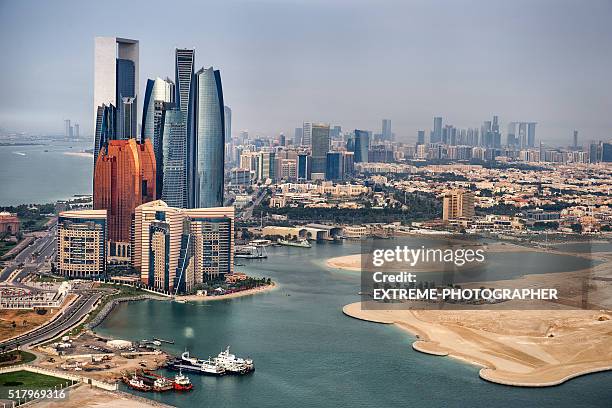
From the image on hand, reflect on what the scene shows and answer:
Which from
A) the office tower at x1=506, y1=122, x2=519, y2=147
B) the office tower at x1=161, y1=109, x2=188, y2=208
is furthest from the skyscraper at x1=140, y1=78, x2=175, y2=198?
the office tower at x1=506, y1=122, x2=519, y2=147

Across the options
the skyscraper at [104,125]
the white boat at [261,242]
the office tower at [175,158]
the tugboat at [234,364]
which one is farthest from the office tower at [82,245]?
the tugboat at [234,364]

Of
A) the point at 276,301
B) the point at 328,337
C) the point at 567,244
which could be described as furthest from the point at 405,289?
the point at 567,244

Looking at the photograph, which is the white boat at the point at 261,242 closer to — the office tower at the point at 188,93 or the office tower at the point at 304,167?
the office tower at the point at 188,93

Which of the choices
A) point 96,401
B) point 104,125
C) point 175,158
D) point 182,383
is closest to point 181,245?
point 175,158

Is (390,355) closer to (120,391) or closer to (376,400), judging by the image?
(376,400)

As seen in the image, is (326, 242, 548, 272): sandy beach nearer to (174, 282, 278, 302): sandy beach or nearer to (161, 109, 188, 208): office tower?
(174, 282, 278, 302): sandy beach

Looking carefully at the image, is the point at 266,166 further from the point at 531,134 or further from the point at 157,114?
the point at 157,114
